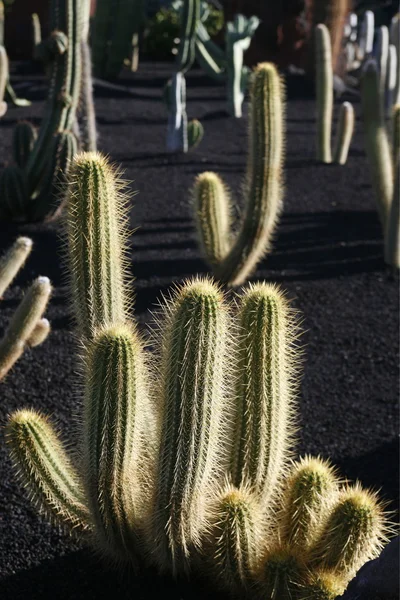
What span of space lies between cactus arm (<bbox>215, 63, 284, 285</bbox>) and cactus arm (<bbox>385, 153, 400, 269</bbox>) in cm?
91

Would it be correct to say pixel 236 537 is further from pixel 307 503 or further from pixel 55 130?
pixel 55 130

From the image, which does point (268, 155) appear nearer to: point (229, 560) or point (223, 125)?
point (229, 560)

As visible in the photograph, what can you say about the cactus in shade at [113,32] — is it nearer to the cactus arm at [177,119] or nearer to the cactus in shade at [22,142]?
the cactus arm at [177,119]

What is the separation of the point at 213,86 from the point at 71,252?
9.17 meters

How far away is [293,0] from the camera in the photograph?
519 inches

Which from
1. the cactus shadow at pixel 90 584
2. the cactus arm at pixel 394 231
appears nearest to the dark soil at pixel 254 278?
the cactus shadow at pixel 90 584

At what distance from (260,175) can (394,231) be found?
134cm

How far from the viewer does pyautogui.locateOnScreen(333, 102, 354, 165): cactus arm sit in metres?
7.93

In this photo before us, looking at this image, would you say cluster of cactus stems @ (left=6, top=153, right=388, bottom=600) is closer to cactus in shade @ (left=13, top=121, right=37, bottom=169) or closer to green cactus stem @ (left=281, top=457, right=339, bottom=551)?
green cactus stem @ (left=281, top=457, right=339, bottom=551)

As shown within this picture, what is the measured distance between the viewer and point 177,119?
812 cm

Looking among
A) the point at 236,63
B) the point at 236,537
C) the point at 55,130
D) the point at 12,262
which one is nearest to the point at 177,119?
the point at 236,63

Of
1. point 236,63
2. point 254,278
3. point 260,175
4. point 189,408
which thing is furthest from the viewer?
point 236,63

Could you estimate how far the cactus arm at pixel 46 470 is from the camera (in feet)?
9.45

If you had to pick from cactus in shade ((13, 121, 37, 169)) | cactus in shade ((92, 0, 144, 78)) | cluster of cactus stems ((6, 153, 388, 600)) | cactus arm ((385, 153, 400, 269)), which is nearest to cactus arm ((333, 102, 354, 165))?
cactus arm ((385, 153, 400, 269))
